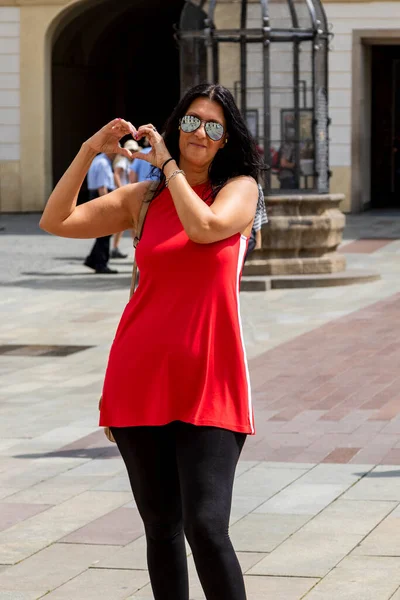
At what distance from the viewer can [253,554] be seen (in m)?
5.23

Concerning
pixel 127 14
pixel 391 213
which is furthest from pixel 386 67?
pixel 127 14

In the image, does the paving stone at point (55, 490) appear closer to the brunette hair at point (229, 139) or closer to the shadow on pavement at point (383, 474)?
the shadow on pavement at point (383, 474)

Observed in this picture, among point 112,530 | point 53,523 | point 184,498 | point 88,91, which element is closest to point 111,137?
point 184,498

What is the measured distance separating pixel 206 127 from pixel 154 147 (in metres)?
0.16

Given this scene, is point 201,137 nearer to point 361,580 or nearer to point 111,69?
point 361,580

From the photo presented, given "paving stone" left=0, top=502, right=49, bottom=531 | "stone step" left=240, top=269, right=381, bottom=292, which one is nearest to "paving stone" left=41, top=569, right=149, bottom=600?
"paving stone" left=0, top=502, right=49, bottom=531

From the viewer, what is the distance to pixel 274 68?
54.4ft

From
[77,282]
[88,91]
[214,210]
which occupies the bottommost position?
[77,282]

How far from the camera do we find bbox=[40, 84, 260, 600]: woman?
12.1 ft

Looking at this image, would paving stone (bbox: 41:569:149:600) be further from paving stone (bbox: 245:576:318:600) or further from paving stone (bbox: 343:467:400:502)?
paving stone (bbox: 343:467:400:502)

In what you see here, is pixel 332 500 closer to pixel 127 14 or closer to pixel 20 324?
pixel 20 324

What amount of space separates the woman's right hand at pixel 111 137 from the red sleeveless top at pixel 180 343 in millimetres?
324

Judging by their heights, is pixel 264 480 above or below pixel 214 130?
below

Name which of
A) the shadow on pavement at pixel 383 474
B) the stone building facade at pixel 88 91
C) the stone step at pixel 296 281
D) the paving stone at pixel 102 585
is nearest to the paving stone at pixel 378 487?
the shadow on pavement at pixel 383 474
